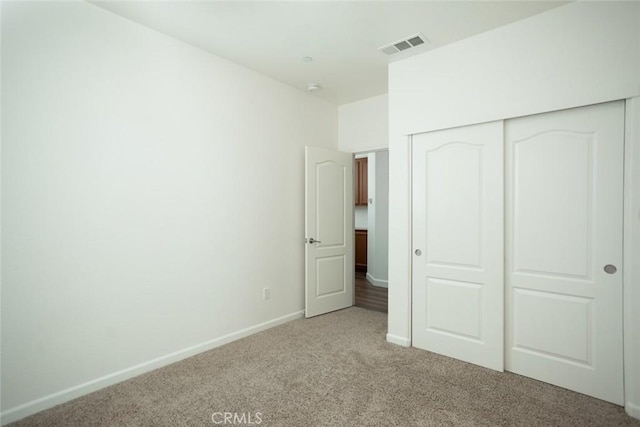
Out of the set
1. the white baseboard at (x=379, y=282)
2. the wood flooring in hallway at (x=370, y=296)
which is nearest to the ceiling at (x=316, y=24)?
the wood flooring in hallway at (x=370, y=296)

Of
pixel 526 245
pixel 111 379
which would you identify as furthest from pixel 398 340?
pixel 111 379

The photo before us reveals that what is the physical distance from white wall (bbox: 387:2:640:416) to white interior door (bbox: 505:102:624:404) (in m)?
0.14

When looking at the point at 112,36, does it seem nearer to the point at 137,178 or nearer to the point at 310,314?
the point at 137,178

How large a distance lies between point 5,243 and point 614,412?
3.90 metres

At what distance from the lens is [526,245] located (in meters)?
2.49

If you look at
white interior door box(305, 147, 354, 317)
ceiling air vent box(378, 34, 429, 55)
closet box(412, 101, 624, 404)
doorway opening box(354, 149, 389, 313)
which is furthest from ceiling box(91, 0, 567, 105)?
doorway opening box(354, 149, 389, 313)

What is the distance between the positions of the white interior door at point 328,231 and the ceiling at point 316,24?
1174 mm

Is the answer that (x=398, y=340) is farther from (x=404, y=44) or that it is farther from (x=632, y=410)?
(x=404, y=44)

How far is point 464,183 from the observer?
109 inches

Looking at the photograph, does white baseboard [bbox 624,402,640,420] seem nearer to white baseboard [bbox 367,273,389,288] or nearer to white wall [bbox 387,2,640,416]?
white wall [bbox 387,2,640,416]

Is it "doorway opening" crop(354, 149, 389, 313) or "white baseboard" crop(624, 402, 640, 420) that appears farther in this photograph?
"doorway opening" crop(354, 149, 389, 313)

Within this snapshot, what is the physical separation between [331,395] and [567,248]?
6.44 ft

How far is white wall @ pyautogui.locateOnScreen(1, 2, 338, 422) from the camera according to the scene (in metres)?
2.03

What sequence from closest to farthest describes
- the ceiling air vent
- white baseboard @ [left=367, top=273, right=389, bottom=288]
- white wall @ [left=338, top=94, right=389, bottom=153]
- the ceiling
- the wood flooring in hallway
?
1. the ceiling
2. the ceiling air vent
3. white wall @ [left=338, top=94, right=389, bottom=153]
4. the wood flooring in hallway
5. white baseboard @ [left=367, top=273, right=389, bottom=288]
